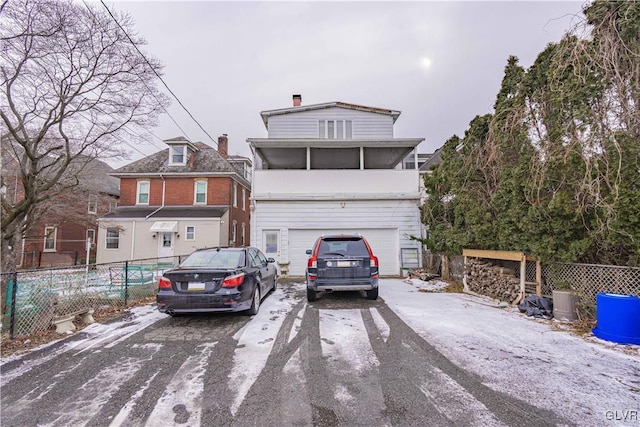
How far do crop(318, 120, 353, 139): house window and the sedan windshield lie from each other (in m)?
9.95

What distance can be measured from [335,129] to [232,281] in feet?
36.9

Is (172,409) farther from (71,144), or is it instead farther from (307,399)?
(71,144)

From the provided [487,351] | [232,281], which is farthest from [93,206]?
[487,351]

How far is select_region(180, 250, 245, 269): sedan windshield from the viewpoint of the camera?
230 inches

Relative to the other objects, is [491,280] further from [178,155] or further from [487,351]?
[178,155]

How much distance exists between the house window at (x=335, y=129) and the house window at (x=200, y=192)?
9.63 meters

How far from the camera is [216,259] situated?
6.10 m

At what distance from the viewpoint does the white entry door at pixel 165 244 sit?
59.9 ft

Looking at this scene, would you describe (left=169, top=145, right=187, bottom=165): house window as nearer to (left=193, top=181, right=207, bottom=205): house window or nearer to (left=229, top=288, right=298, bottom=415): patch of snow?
(left=193, top=181, right=207, bottom=205): house window

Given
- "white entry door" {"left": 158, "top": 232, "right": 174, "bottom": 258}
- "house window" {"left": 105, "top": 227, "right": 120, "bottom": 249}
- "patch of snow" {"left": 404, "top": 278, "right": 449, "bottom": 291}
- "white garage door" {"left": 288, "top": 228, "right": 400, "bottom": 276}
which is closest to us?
"patch of snow" {"left": 404, "top": 278, "right": 449, "bottom": 291}

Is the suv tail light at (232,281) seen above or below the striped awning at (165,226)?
below

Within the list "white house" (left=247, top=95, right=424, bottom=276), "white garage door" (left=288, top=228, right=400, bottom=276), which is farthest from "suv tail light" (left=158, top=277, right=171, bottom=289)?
"white garage door" (left=288, top=228, right=400, bottom=276)

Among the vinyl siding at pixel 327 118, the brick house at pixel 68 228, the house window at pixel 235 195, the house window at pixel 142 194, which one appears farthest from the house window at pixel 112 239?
the vinyl siding at pixel 327 118

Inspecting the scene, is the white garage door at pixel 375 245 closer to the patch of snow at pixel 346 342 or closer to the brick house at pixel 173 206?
the patch of snow at pixel 346 342
